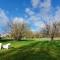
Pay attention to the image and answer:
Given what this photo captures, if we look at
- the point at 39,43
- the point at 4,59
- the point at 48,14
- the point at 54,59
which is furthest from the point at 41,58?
the point at 48,14

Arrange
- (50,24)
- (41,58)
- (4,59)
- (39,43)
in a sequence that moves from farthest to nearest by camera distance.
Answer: (50,24) → (39,43) → (41,58) → (4,59)

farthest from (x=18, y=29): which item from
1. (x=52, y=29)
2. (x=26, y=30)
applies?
(x=52, y=29)

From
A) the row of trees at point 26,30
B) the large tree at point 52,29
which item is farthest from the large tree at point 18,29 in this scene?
the large tree at point 52,29

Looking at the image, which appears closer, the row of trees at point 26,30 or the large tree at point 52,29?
the row of trees at point 26,30

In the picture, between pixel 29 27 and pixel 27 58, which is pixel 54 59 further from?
pixel 29 27

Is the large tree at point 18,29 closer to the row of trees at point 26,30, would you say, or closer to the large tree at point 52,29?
the row of trees at point 26,30

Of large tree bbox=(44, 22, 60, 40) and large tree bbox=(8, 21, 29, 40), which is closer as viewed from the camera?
large tree bbox=(8, 21, 29, 40)

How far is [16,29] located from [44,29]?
1962 millimetres

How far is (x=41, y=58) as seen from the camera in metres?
7.86

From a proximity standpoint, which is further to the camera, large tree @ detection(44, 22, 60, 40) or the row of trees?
large tree @ detection(44, 22, 60, 40)

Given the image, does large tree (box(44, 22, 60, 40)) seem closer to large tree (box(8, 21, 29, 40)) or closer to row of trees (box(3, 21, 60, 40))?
row of trees (box(3, 21, 60, 40))

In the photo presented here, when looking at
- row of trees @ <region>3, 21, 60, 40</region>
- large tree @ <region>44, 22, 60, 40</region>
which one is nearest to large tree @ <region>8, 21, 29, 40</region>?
row of trees @ <region>3, 21, 60, 40</region>

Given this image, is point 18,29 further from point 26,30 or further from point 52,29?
point 52,29

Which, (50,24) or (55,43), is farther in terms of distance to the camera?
(50,24)
